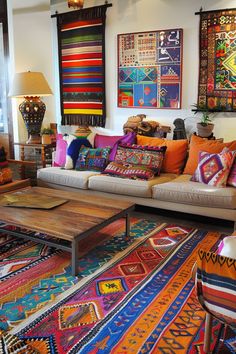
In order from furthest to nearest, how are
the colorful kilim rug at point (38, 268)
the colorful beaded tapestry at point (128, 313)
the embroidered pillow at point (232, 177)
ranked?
the embroidered pillow at point (232, 177), the colorful kilim rug at point (38, 268), the colorful beaded tapestry at point (128, 313)

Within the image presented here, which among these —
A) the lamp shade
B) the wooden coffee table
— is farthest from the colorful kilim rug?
the lamp shade

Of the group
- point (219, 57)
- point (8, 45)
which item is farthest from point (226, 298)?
point (8, 45)

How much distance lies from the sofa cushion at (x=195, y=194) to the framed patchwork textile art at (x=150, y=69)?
4.75 feet

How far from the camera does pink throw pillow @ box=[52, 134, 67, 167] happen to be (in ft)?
14.9

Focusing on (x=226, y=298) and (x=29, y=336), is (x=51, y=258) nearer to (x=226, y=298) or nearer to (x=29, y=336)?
(x=29, y=336)

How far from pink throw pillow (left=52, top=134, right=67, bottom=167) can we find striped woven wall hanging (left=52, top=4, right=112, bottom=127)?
89cm

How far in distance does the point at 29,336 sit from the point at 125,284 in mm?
784

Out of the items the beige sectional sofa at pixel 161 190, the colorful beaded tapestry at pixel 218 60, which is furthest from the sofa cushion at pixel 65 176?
the colorful beaded tapestry at pixel 218 60

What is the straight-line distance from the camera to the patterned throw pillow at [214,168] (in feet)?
11.3

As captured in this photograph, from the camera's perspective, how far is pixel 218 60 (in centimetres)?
425

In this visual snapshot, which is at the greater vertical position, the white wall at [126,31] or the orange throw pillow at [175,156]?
the white wall at [126,31]

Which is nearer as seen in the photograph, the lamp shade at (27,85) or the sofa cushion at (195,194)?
the sofa cushion at (195,194)

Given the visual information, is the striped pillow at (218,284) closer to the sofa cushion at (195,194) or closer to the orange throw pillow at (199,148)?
the sofa cushion at (195,194)

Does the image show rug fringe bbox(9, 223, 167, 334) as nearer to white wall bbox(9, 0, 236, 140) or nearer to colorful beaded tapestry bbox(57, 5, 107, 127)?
white wall bbox(9, 0, 236, 140)
